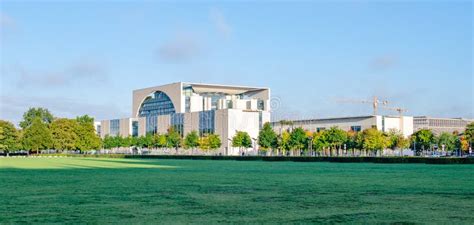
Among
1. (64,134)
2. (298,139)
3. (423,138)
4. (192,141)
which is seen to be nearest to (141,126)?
(64,134)

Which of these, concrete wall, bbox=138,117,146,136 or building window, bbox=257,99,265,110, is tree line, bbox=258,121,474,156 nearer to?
building window, bbox=257,99,265,110

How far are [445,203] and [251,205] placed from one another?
4679mm

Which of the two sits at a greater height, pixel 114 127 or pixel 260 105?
pixel 260 105

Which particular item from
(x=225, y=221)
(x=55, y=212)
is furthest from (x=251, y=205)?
(x=55, y=212)

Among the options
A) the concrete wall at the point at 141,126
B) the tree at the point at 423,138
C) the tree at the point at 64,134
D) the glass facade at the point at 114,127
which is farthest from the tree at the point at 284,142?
the glass facade at the point at 114,127

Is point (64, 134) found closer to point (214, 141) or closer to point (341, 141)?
point (214, 141)

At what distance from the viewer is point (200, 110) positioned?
12294cm

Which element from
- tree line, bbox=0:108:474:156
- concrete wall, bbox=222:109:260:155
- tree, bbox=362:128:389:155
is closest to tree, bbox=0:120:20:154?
tree line, bbox=0:108:474:156

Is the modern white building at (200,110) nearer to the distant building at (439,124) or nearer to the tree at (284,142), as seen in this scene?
the tree at (284,142)

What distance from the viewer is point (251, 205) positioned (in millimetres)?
14016

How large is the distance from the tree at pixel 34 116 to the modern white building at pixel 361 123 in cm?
5234

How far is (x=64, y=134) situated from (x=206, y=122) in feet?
85.4

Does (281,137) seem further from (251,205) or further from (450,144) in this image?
(251,205)

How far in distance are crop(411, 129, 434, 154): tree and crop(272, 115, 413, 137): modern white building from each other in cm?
2468
